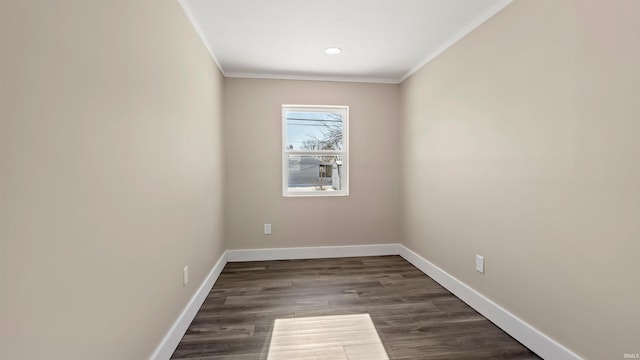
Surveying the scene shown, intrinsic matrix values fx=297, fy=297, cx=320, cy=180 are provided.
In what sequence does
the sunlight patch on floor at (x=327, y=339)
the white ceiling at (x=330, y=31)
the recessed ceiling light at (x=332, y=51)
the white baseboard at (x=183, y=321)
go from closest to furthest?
1. the white baseboard at (x=183, y=321)
2. the sunlight patch on floor at (x=327, y=339)
3. the white ceiling at (x=330, y=31)
4. the recessed ceiling light at (x=332, y=51)

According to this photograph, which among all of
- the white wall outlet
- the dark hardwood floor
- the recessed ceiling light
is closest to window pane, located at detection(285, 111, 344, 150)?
the recessed ceiling light

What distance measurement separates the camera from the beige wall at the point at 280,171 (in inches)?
143

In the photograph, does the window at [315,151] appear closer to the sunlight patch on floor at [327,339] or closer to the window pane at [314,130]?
the window pane at [314,130]

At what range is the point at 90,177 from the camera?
107 centimetres

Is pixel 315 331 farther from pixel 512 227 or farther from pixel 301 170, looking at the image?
pixel 301 170

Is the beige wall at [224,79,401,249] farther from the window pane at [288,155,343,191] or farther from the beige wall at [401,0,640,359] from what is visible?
the beige wall at [401,0,640,359]

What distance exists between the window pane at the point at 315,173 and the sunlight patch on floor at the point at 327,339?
1.88m

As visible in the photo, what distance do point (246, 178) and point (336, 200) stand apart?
1166 millimetres

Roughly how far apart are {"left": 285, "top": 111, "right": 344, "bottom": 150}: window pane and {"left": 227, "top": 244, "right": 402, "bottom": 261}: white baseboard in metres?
1.30

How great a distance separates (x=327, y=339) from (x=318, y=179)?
7.25ft

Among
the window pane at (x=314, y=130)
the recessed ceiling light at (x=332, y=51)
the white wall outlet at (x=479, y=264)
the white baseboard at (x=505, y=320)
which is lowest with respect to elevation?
the white baseboard at (x=505, y=320)

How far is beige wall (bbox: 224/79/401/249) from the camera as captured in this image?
3.64 metres

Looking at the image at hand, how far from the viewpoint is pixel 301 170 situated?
3.87 metres

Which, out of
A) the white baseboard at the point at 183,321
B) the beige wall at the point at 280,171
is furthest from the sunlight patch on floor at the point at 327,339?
the beige wall at the point at 280,171
